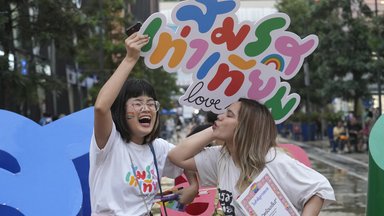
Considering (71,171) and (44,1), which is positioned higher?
(44,1)

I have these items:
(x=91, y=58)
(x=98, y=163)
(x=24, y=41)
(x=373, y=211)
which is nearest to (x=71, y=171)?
(x=98, y=163)

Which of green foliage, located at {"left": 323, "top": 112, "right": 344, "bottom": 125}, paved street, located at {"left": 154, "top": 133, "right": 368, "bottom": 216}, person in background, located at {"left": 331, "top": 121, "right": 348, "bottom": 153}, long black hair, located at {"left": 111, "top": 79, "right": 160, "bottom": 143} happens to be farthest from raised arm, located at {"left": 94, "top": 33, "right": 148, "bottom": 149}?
green foliage, located at {"left": 323, "top": 112, "right": 344, "bottom": 125}

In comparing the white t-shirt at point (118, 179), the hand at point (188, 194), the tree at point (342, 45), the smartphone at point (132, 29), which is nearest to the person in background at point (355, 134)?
the tree at point (342, 45)

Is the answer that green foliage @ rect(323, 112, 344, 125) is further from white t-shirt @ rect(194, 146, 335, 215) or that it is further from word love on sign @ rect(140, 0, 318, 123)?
white t-shirt @ rect(194, 146, 335, 215)

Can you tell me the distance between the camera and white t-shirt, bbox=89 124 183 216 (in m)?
3.05

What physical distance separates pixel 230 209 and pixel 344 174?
46.7 feet

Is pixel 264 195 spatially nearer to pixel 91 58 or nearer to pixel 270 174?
pixel 270 174

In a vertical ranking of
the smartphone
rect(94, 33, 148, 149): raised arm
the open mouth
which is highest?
the smartphone

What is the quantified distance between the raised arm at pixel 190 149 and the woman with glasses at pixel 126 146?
12 cm

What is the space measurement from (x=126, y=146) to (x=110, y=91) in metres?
0.37

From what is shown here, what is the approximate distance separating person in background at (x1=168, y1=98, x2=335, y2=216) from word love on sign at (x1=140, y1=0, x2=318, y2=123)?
0.54ft

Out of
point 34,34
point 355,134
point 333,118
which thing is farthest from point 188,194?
point 333,118

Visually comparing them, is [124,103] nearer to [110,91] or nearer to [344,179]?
[110,91]

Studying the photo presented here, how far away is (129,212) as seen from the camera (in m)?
3.06
